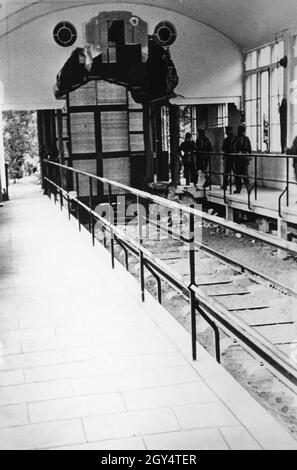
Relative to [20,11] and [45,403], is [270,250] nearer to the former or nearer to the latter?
[20,11]

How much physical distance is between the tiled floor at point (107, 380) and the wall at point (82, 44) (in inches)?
324

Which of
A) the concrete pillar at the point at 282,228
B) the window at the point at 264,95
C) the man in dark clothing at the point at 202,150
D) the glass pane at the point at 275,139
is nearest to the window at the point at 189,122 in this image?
the window at the point at 264,95

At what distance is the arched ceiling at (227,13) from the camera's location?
418 inches

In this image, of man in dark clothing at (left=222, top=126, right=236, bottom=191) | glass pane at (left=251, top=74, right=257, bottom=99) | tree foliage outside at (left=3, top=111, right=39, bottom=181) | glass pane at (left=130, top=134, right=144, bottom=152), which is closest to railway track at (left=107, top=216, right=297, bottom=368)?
man in dark clothing at (left=222, top=126, right=236, bottom=191)

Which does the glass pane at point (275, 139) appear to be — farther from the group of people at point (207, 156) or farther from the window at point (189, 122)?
the window at point (189, 122)

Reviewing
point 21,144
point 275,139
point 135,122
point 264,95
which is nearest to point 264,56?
point 264,95

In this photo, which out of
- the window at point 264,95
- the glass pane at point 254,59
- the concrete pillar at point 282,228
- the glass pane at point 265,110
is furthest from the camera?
the glass pane at point 254,59

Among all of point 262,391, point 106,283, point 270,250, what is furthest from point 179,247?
point 262,391

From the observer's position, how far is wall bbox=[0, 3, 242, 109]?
41.3 feet

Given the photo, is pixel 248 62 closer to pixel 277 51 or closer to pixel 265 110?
pixel 265 110

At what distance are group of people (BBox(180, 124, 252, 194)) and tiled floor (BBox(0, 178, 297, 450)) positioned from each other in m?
6.66

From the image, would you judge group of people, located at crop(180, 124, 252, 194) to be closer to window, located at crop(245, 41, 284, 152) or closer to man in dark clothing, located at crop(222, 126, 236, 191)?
man in dark clothing, located at crop(222, 126, 236, 191)

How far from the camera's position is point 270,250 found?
9.84m

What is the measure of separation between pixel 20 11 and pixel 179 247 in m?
5.38
